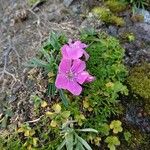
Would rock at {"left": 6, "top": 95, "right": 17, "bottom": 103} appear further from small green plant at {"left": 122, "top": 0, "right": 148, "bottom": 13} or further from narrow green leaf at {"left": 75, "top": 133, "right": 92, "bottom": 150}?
small green plant at {"left": 122, "top": 0, "right": 148, "bottom": 13}

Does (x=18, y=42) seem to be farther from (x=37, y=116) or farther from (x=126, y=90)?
(x=126, y=90)

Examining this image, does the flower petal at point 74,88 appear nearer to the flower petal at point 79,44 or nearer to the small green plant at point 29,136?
the flower petal at point 79,44

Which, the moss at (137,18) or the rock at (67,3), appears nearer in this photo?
the moss at (137,18)

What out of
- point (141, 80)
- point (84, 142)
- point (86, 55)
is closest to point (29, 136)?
point (84, 142)

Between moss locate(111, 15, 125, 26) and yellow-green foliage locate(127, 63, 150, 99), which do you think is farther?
moss locate(111, 15, 125, 26)

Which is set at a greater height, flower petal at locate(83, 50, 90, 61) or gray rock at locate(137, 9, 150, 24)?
flower petal at locate(83, 50, 90, 61)

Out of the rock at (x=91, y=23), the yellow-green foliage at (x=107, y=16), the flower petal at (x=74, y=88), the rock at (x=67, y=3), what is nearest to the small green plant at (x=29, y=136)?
the flower petal at (x=74, y=88)

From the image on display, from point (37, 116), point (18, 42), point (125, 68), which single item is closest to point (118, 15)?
point (125, 68)

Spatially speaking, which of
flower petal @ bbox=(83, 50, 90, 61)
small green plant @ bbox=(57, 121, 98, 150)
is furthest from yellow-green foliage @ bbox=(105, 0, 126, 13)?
small green plant @ bbox=(57, 121, 98, 150)
